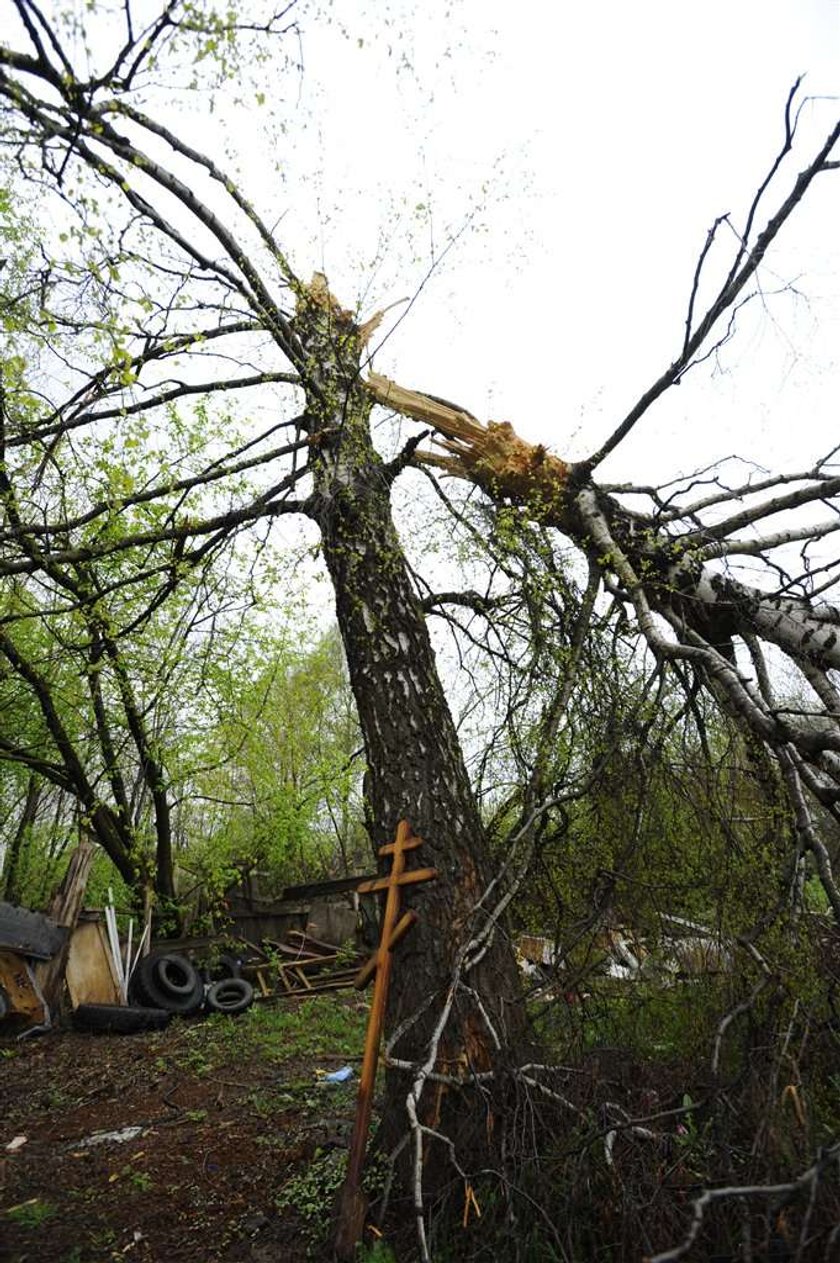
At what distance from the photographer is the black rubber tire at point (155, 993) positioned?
29.7 ft

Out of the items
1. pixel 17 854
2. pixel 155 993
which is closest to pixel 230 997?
pixel 155 993

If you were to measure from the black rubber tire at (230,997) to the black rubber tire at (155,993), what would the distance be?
164 mm

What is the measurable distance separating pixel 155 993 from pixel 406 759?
7164 millimetres

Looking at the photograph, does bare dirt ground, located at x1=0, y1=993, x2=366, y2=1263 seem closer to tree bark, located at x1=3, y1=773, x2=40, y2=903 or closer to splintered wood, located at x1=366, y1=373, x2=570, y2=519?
splintered wood, located at x1=366, y1=373, x2=570, y2=519

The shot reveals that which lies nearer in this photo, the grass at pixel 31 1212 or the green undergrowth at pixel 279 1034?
the grass at pixel 31 1212

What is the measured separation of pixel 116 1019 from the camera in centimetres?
828

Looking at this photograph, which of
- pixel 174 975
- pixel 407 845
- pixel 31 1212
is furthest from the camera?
pixel 174 975

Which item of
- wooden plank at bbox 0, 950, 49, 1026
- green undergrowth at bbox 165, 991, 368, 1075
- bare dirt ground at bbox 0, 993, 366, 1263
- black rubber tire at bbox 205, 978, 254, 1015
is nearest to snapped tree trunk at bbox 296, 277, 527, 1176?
bare dirt ground at bbox 0, 993, 366, 1263

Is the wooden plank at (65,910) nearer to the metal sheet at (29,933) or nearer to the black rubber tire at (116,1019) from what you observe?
the metal sheet at (29,933)

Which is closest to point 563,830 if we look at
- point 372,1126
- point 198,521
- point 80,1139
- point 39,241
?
point 372,1126

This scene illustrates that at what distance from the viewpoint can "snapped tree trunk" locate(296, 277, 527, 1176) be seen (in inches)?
124

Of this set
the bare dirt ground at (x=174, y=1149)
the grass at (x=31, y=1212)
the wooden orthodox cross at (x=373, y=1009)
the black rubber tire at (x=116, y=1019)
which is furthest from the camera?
the black rubber tire at (x=116, y=1019)

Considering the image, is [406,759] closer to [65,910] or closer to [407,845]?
[407,845]

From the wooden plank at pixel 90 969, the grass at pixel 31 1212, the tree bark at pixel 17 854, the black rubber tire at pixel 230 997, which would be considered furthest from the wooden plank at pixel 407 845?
the tree bark at pixel 17 854
